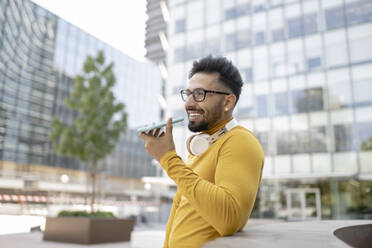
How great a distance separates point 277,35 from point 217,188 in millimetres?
26614

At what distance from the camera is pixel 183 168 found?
4.87 ft

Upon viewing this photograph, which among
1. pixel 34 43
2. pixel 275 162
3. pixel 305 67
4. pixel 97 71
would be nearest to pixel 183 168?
pixel 97 71

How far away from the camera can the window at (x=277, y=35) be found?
83.8 feet

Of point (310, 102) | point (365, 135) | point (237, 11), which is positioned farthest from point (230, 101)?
point (237, 11)

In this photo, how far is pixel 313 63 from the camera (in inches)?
936

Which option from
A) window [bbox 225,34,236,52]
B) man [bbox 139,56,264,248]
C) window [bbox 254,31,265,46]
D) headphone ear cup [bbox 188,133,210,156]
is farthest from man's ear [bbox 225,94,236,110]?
window [bbox 225,34,236,52]

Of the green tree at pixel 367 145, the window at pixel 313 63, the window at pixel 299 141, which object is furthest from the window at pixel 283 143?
the window at pixel 313 63

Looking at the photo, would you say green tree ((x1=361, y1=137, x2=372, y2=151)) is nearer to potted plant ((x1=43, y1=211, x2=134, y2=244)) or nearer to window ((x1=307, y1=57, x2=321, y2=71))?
window ((x1=307, y1=57, x2=321, y2=71))

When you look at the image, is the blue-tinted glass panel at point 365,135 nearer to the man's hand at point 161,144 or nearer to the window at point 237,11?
the window at point 237,11

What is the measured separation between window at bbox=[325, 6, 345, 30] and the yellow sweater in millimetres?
25758

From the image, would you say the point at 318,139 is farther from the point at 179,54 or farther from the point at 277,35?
the point at 179,54

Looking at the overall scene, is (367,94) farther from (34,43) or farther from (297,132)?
(34,43)

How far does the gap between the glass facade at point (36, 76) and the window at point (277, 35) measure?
Result: 21.2 meters

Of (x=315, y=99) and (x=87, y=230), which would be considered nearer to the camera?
(x=87, y=230)
